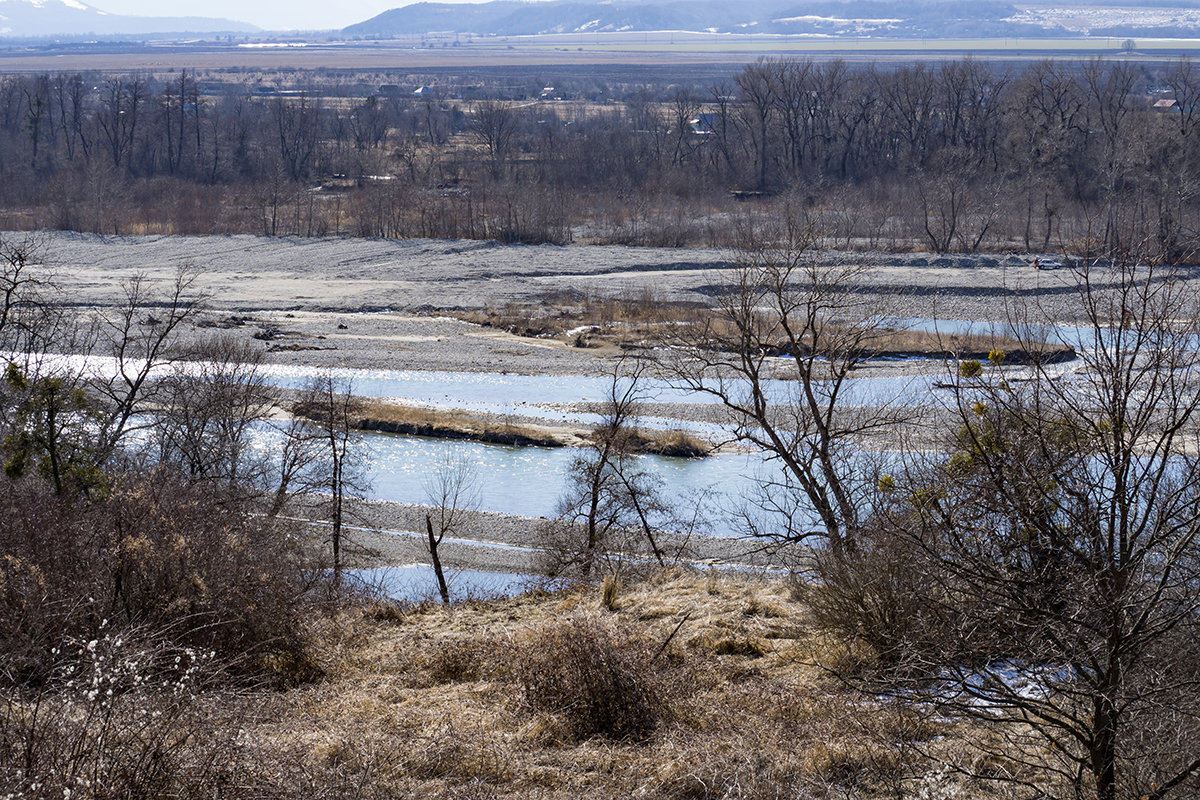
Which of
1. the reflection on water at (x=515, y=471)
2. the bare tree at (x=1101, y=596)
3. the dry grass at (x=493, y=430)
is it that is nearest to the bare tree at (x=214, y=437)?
the reflection on water at (x=515, y=471)

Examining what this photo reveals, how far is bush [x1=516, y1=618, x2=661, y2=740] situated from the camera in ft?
27.4

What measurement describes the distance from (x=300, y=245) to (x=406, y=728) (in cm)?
5691

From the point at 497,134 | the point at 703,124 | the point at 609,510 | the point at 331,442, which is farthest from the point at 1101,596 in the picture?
the point at 703,124

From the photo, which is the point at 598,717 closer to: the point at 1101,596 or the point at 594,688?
the point at 594,688

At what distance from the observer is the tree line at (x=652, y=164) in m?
61.9

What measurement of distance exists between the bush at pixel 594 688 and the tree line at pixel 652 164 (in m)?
45.5

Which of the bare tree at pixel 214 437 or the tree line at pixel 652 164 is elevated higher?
the tree line at pixel 652 164

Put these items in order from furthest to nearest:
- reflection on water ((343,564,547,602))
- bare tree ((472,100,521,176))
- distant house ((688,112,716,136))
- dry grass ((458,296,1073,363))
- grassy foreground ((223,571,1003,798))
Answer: distant house ((688,112,716,136)), bare tree ((472,100,521,176)), dry grass ((458,296,1073,363)), reflection on water ((343,564,547,602)), grassy foreground ((223,571,1003,798))

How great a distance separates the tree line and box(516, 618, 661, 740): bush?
45505mm

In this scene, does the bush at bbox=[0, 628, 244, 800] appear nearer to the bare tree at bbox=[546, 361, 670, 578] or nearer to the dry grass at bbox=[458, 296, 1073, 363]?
the bare tree at bbox=[546, 361, 670, 578]

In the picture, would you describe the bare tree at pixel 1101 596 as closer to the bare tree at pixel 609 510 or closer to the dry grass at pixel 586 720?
the dry grass at pixel 586 720

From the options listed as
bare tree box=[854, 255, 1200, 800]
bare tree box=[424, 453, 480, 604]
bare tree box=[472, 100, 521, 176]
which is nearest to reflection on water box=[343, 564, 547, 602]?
bare tree box=[424, 453, 480, 604]

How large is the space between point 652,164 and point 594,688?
77.4m

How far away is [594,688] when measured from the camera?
8430mm
